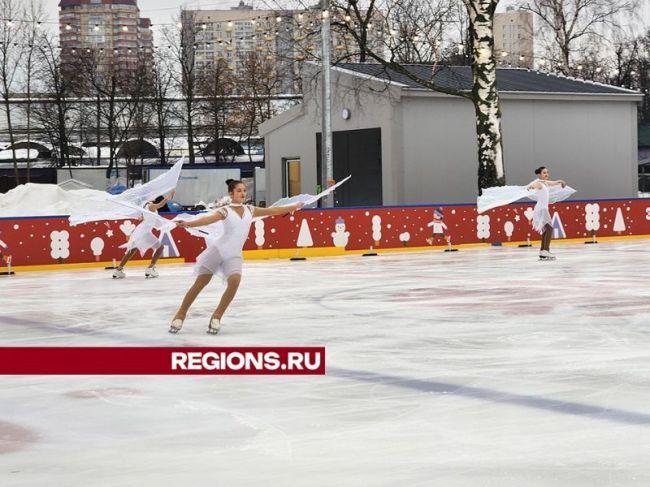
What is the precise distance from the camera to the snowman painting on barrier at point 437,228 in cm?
2800

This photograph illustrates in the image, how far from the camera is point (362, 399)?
8211mm

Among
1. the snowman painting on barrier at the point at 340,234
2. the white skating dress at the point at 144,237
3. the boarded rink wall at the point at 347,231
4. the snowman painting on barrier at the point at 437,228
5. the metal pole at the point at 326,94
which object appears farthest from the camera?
the metal pole at the point at 326,94

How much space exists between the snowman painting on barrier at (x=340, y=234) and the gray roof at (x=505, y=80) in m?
9.39

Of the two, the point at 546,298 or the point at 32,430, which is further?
the point at 546,298

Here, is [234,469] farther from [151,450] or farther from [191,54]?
[191,54]

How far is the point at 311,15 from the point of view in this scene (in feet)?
110

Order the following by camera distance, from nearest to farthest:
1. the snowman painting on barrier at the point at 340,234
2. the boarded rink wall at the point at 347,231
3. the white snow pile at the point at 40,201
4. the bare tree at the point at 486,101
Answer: the boarded rink wall at the point at 347,231 < the snowman painting on barrier at the point at 340,234 < the bare tree at the point at 486,101 < the white snow pile at the point at 40,201

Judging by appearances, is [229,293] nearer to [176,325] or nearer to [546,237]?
[176,325]

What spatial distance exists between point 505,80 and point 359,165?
672 centimetres

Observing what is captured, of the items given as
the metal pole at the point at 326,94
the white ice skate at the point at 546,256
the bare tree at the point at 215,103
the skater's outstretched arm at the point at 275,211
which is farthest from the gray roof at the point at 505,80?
the skater's outstretched arm at the point at 275,211

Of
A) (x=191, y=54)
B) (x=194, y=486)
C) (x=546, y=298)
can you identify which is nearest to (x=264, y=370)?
(x=194, y=486)

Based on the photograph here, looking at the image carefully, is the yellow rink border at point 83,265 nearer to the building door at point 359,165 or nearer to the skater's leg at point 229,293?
the building door at point 359,165

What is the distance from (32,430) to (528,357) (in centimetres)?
445

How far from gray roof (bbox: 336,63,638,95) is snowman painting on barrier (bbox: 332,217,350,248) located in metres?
9.39
